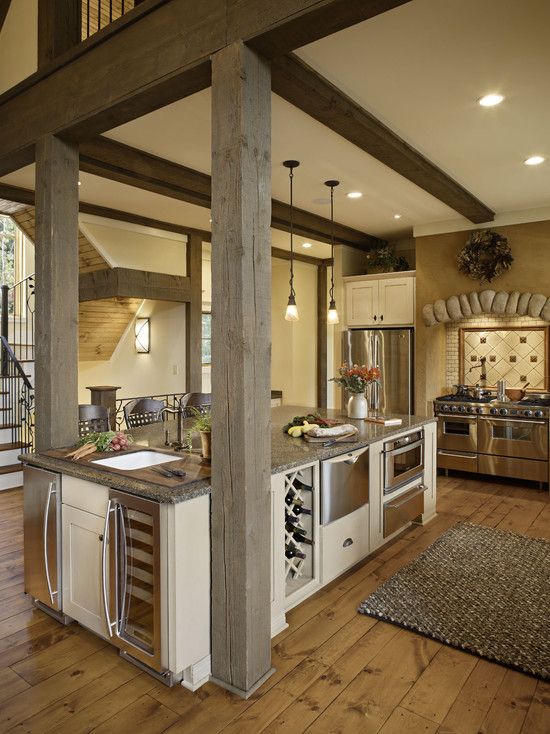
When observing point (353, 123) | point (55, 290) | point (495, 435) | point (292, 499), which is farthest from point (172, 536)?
point (495, 435)

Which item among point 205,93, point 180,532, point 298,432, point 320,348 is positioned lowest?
point 180,532

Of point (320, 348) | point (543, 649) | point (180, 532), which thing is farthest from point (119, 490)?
point (320, 348)

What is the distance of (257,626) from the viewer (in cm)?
219

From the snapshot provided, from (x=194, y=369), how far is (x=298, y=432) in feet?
10.1

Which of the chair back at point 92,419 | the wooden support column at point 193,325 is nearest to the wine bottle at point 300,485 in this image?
the chair back at point 92,419

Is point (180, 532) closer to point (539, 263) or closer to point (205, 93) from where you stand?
point (205, 93)

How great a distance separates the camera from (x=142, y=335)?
7.84 m

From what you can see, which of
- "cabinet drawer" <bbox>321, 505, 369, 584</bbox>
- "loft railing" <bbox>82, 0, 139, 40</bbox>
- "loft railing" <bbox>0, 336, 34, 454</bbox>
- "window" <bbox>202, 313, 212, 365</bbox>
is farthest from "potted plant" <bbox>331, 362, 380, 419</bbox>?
"window" <bbox>202, 313, 212, 365</bbox>

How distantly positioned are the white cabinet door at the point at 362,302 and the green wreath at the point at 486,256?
1.24m

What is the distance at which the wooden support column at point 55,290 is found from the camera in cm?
299

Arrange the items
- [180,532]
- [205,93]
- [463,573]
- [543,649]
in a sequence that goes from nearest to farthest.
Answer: [180,532], [543,649], [205,93], [463,573]

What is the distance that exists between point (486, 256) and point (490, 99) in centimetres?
273

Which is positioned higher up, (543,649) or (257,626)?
(257,626)

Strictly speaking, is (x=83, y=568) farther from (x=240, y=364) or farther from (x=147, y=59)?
(x=147, y=59)
